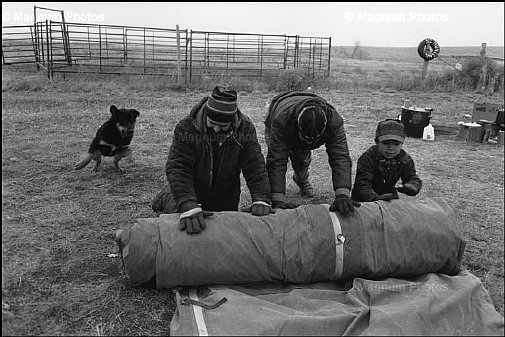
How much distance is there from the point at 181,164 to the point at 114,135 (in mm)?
2568

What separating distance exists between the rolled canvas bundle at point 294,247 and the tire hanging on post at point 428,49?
15.3 meters

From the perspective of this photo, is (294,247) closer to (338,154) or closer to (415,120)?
(338,154)

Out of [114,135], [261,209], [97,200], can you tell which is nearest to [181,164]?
[261,209]

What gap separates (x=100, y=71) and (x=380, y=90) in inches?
383

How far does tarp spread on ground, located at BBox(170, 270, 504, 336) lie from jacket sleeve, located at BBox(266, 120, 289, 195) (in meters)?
1.09

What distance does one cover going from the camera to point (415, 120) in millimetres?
9820

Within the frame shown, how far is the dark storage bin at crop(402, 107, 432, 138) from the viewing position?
9.80 metres

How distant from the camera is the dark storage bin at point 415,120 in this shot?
980cm

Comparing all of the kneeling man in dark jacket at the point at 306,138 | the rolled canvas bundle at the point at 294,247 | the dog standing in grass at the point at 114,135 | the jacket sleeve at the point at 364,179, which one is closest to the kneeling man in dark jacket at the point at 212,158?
the rolled canvas bundle at the point at 294,247

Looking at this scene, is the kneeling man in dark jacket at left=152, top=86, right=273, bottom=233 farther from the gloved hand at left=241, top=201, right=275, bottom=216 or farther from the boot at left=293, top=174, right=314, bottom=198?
the boot at left=293, top=174, right=314, bottom=198

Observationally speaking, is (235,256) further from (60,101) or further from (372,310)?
(60,101)

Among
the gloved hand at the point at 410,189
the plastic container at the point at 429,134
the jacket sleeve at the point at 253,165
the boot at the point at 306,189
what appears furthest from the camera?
the plastic container at the point at 429,134

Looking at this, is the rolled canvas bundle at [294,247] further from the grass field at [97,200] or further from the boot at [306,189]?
the boot at [306,189]

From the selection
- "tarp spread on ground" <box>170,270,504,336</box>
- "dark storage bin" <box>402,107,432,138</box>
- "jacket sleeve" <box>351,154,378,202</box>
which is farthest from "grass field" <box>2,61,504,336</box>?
"jacket sleeve" <box>351,154,378,202</box>
